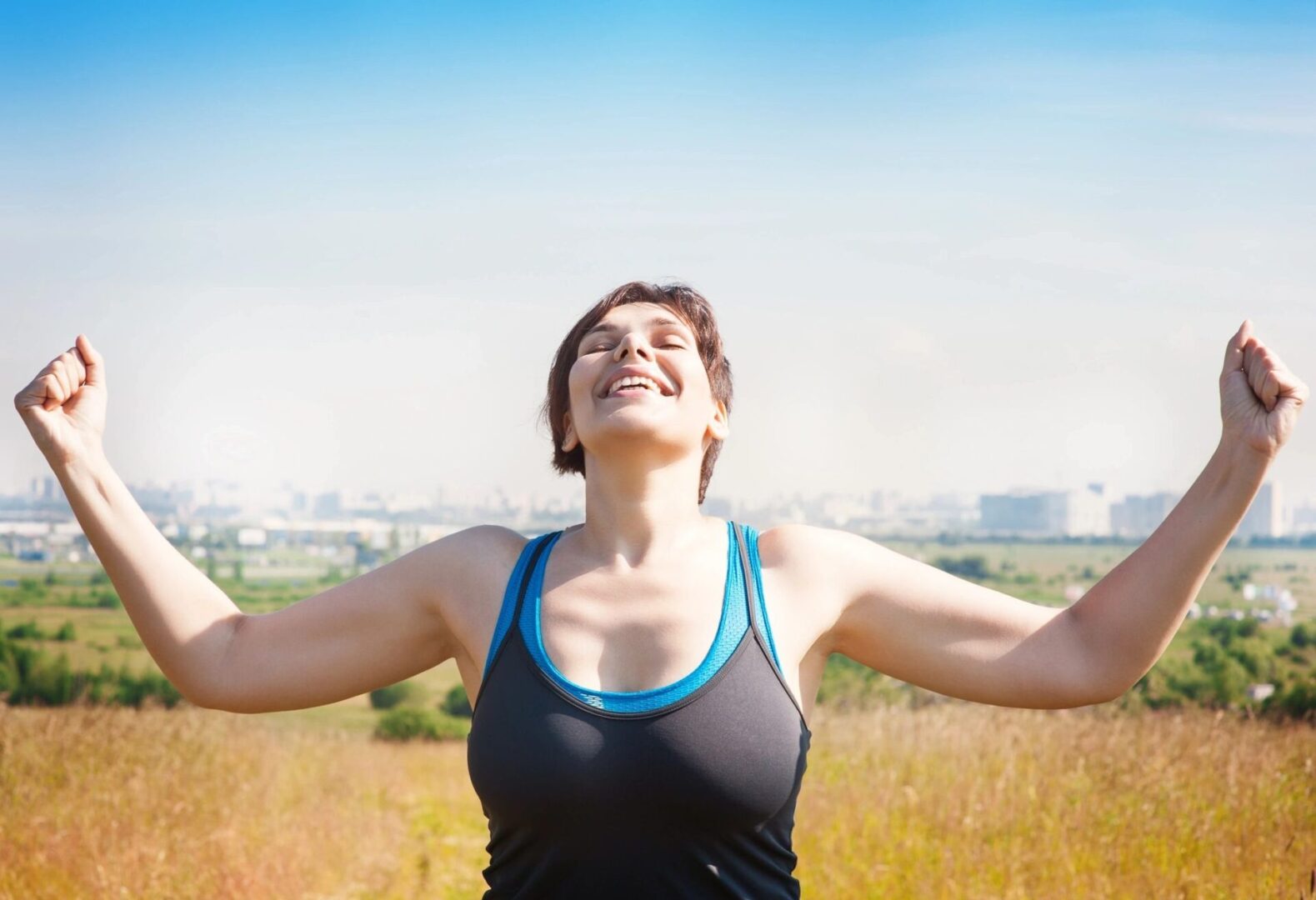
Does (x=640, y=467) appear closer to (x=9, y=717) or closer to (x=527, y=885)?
(x=527, y=885)

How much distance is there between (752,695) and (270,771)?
5726 millimetres

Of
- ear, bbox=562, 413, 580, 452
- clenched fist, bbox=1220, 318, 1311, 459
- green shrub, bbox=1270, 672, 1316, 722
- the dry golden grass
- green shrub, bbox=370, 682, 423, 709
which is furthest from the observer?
green shrub, bbox=370, 682, 423, 709

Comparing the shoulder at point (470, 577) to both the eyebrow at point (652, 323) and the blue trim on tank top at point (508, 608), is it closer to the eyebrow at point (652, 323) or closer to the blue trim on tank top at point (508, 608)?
the blue trim on tank top at point (508, 608)

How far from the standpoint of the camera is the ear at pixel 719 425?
2.22 m

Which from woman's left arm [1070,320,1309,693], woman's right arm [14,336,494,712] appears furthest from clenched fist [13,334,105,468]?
woman's left arm [1070,320,1309,693]

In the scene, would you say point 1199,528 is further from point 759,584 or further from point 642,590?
point 642,590

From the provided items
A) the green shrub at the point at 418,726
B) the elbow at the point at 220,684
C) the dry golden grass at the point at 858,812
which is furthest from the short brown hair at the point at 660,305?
the green shrub at the point at 418,726

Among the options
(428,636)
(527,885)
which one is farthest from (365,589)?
(527,885)

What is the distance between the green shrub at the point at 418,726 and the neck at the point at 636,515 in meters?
8.03

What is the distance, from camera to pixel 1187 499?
6.27ft

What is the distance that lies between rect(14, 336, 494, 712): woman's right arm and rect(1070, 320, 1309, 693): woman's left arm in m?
1.07

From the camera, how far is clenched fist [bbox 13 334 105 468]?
201 centimetres

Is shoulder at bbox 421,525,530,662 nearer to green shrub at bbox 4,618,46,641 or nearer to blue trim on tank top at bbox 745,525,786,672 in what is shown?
blue trim on tank top at bbox 745,525,786,672

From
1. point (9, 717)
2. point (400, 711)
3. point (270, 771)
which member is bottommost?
point (400, 711)
